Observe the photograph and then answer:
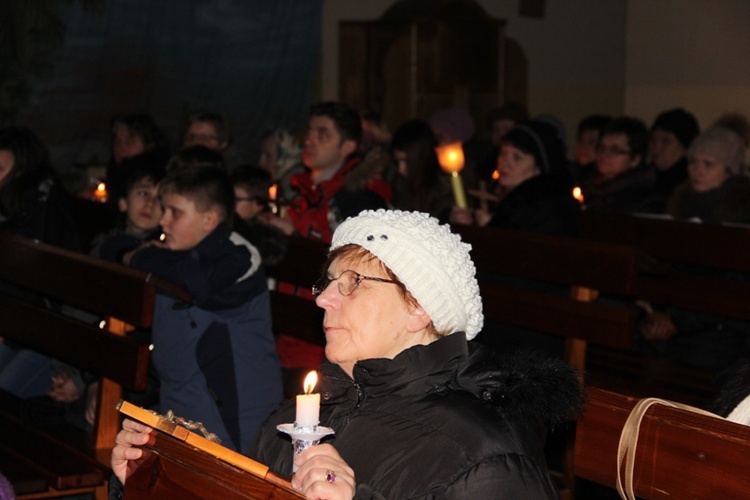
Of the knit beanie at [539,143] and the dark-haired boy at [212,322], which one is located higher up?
the knit beanie at [539,143]

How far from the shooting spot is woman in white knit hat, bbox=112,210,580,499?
1.95 meters

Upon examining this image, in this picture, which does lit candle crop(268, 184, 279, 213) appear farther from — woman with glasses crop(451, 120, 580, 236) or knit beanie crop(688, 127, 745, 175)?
knit beanie crop(688, 127, 745, 175)

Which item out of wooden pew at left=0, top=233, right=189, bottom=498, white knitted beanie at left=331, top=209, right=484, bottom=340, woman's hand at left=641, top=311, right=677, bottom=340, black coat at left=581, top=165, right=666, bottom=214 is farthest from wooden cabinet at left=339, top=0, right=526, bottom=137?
white knitted beanie at left=331, top=209, right=484, bottom=340

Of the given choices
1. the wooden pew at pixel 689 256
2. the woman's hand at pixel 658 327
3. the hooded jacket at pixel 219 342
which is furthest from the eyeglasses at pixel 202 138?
the hooded jacket at pixel 219 342

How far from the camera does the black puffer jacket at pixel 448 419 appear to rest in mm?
1951

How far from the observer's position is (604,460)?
2.90 m

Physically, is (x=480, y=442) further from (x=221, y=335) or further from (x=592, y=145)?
(x=592, y=145)

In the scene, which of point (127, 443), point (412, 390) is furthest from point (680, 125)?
point (127, 443)

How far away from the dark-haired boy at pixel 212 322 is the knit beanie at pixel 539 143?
1833mm

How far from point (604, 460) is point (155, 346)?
5.76 ft

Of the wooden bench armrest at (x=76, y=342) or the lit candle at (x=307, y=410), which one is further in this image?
the wooden bench armrest at (x=76, y=342)

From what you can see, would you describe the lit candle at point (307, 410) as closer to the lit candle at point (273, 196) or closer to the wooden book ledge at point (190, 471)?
the wooden book ledge at point (190, 471)

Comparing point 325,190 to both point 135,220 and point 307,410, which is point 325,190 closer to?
point 135,220

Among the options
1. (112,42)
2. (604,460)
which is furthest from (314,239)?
(112,42)
